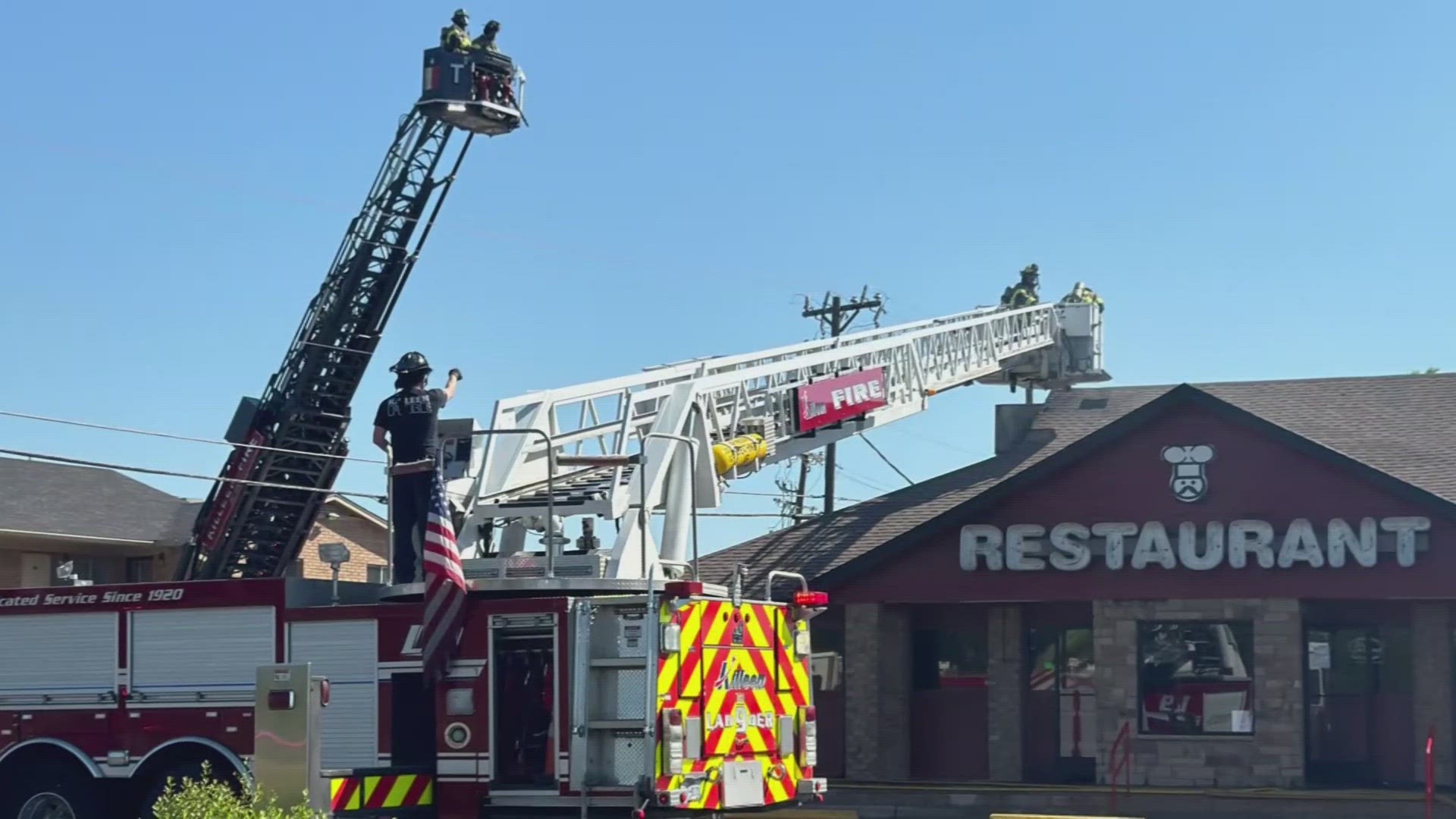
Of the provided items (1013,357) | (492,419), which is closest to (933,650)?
(1013,357)

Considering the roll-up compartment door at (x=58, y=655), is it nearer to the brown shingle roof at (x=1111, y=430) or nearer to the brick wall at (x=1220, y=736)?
the brown shingle roof at (x=1111, y=430)

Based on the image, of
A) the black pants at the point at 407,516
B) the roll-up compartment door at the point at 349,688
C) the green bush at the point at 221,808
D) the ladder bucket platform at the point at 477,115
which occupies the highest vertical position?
the ladder bucket platform at the point at 477,115

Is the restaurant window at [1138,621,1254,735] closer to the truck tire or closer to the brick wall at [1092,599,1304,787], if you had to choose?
the brick wall at [1092,599,1304,787]

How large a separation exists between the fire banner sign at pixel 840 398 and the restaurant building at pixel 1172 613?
1.80 m

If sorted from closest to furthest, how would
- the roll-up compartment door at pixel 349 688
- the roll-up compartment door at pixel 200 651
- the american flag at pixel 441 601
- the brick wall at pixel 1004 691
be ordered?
1. the american flag at pixel 441 601
2. the roll-up compartment door at pixel 349 688
3. the roll-up compartment door at pixel 200 651
4. the brick wall at pixel 1004 691

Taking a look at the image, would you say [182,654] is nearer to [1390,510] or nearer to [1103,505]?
[1103,505]

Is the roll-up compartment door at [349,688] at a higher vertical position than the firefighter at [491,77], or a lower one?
lower

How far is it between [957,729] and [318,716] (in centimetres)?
1445

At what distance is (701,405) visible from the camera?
62.0 feet

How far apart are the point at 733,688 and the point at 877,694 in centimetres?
1165

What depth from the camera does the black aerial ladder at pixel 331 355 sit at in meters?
23.6

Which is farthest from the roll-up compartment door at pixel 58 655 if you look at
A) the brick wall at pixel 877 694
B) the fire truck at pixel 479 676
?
the brick wall at pixel 877 694

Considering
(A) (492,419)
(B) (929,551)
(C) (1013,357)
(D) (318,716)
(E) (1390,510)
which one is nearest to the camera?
(D) (318,716)

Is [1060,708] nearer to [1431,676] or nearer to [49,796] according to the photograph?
[1431,676]
